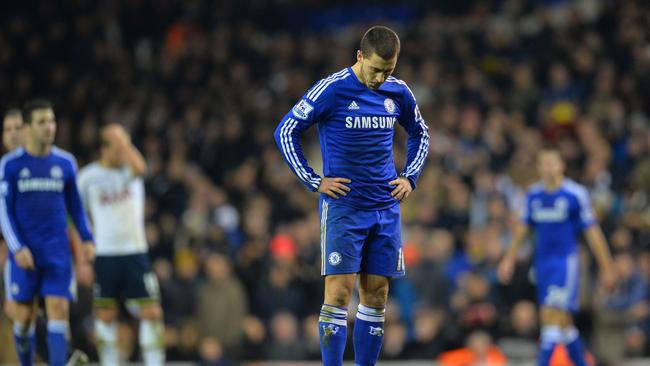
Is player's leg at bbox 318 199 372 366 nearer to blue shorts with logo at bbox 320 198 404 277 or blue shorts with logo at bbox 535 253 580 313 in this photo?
blue shorts with logo at bbox 320 198 404 277

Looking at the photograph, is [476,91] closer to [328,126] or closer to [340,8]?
[340,8]

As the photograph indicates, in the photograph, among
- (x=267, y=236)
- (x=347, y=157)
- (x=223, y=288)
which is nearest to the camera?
(x=347, y=157)

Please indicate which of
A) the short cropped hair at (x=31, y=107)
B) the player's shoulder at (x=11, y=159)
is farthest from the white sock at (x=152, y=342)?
the short cropped hair at (x=31, y=107)

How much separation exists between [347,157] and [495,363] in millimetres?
6166

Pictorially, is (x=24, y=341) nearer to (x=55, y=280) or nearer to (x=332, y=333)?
(x=55, y=280)

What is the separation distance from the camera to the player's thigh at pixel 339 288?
7801 millimetres

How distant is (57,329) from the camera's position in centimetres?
975

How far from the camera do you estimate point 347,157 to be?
7816 millimetres

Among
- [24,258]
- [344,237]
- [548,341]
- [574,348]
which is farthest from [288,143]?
[574,348]

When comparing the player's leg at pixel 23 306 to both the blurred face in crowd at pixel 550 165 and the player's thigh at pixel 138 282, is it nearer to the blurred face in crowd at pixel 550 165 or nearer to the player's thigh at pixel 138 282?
the player's thigh at pixel 138 282

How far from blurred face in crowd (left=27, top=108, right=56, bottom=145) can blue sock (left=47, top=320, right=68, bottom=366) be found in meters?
1.59

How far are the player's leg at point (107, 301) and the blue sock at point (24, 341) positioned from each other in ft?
3.41

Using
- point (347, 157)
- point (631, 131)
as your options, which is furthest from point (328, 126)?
point (631, 131)

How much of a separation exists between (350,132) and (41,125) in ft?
10.2
